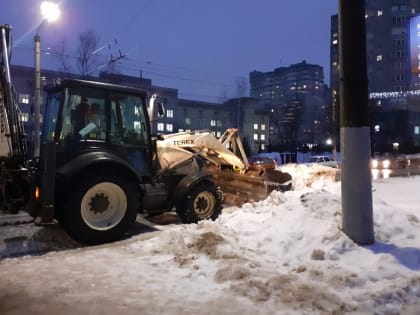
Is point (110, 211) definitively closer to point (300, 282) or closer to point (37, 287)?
point (37, 287)

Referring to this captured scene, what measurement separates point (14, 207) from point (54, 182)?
1.15 metres

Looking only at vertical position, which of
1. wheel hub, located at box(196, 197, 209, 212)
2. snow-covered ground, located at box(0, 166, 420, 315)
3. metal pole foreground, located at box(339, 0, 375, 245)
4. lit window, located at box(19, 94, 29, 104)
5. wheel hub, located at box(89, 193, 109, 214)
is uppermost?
lit window, located at box(19, 94, 29, 104)

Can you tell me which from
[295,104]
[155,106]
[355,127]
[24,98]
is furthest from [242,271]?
[295,104]

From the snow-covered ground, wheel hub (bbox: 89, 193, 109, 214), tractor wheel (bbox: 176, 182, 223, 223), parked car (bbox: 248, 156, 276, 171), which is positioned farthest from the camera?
parked car (bbox: 248, 156, 276, 171)

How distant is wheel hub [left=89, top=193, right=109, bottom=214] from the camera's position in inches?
324

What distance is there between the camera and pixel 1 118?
918cm

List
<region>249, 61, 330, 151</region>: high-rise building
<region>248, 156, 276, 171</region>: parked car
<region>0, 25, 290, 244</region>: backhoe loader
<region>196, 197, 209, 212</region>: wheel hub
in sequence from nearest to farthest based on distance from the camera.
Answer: <region>0, 25, 290, 244</region>: backhoe loader → <region>196, 197, 209, 212</region>: wheel hub → <region>248, 156, 276, 171</region>: parked car → <region>249, 61, 330, 151</region>: high-rise building

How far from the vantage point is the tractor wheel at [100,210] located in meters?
7.97

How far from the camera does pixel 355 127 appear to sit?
6926mm

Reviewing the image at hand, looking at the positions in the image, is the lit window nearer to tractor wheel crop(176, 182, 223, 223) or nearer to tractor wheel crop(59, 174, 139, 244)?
tractor wheel crop(176, 182, 223, 223)

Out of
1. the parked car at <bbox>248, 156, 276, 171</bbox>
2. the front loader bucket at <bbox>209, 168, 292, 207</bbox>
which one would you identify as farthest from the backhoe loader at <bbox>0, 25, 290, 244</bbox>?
the parked car at <bbox>248, 156, 276, 171</bbox>

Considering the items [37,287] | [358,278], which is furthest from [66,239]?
[358,278]

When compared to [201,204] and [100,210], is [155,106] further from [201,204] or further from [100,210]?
[100,210]

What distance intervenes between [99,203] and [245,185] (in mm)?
4935
